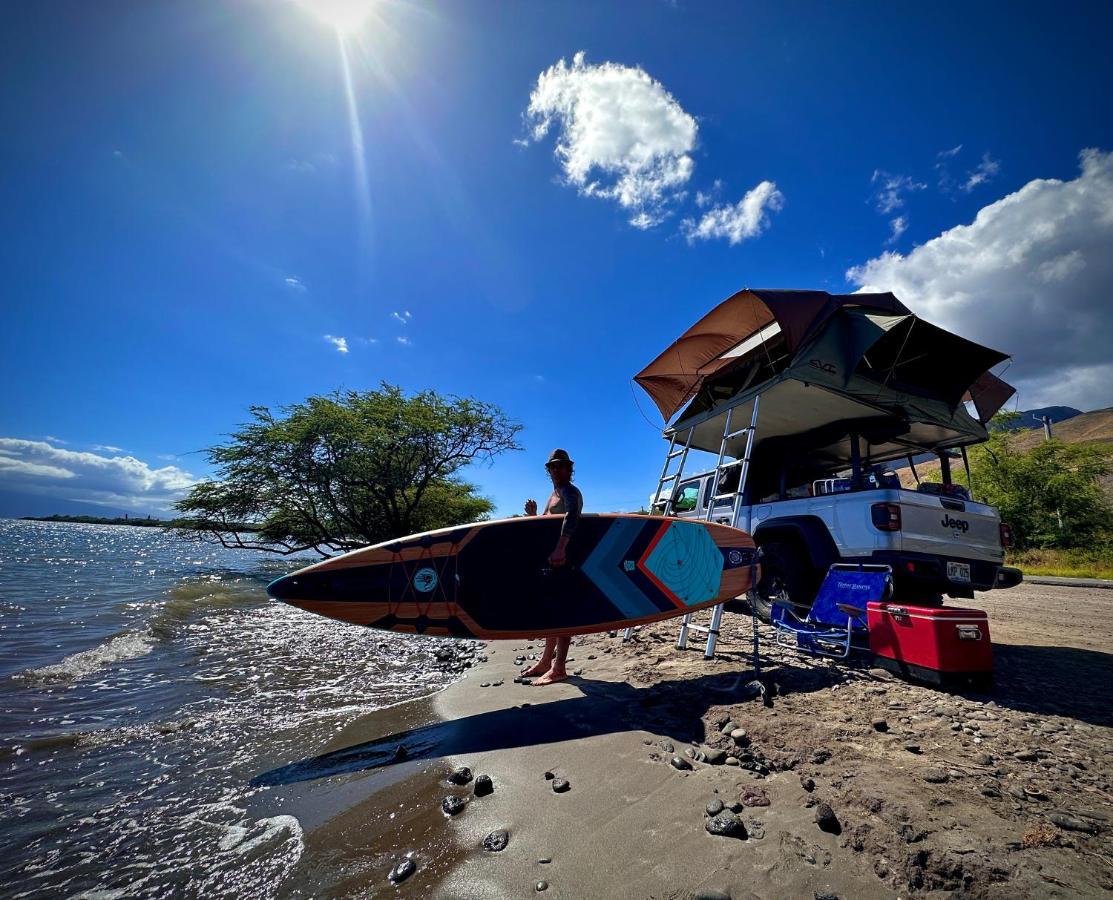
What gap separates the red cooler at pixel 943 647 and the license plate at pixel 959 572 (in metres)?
1.43

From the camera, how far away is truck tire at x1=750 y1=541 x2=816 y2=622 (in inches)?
218

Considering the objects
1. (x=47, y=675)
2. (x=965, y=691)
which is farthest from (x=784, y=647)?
(x=47, y=675)

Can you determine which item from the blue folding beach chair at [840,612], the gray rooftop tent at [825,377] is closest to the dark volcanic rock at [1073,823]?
the blue folding beach chair at [840,612]

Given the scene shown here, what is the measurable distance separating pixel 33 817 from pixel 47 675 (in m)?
3.81

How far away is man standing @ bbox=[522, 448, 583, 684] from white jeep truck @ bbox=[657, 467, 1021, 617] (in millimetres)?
1890

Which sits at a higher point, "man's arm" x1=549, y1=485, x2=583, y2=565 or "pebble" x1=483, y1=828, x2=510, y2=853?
"man's arm" x1=549, y1=485, x2=583, y2=565

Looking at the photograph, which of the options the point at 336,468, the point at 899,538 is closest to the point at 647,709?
the point at 899,538

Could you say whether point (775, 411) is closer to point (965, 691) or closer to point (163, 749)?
point (965, 691)

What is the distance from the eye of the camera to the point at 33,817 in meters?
2.38

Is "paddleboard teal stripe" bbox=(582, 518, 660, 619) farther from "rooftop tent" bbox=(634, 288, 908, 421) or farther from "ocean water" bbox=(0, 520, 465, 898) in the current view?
Answer: "rooftop tent" bbox=(634, 288, 908, 421)

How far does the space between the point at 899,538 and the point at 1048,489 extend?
893 inches

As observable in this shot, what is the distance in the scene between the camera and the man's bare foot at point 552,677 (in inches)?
164

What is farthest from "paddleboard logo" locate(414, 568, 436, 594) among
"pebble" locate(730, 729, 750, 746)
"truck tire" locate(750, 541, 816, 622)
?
"truck tire" locate(750, 541, 816, 622)

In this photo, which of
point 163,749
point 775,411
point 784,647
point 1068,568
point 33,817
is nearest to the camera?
point 33,817
